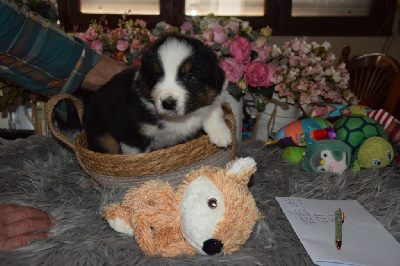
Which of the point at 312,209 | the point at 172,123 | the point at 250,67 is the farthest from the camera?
the point at 250,67

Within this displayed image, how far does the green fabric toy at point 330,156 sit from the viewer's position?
1.65 metres

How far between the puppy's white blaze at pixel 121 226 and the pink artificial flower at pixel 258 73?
3.57ft

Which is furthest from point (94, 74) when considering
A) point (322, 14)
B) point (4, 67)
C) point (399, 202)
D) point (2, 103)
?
point (322, 14)

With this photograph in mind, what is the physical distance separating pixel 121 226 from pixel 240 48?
1145mm

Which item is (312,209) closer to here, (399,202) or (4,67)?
(399,202)

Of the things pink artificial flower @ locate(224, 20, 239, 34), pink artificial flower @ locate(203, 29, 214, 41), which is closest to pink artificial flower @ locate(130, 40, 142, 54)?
pink artificial flower @ locate(203, 29, 214, 41)

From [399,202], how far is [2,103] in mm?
1999

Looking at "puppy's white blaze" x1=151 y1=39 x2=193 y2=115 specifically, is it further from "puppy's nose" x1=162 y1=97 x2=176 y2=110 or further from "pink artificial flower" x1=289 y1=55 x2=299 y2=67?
"pink artificial flower" x1=289 y1=55 x2=299 y2=67

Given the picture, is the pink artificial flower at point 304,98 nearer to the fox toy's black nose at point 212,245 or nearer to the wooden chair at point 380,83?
the wooden chair at point 380,83

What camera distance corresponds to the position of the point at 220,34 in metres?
1.92

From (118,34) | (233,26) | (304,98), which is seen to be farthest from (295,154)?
(118,34)

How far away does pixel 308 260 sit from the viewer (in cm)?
110

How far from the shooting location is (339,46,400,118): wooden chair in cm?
220

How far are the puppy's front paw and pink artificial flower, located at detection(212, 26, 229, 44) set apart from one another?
629 mm
